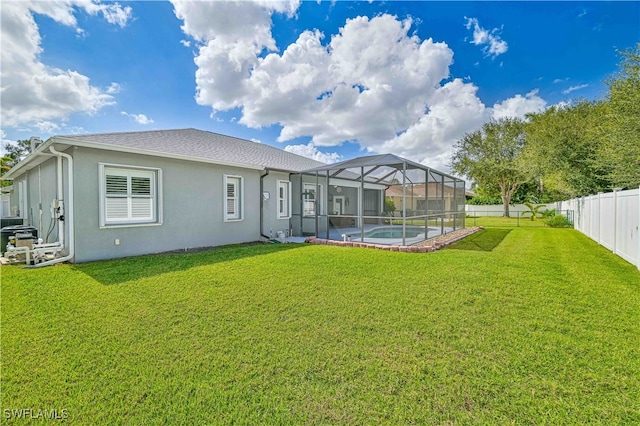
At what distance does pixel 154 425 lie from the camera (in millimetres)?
2074

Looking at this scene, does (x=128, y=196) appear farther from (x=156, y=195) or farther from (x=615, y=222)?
(x=615, y=222)

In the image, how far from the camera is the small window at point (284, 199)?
1226cm

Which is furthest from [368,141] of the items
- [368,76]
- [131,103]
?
[131,103]

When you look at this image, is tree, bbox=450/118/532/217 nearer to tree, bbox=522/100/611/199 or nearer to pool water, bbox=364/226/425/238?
tree, bbox=522/100/611/199

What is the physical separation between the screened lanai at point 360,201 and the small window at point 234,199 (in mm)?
2670

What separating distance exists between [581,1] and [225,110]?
15.7 m

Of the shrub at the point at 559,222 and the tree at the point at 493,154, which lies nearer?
the shrub at the point at 559,222

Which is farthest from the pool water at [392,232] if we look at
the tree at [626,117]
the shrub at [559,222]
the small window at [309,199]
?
the shrub at [559,222]

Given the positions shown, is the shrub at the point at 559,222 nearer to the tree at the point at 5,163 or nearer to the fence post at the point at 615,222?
the fence post at the point at 615,222

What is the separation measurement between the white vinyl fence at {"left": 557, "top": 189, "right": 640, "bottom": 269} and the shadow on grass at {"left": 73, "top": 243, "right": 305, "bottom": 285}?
9.06m

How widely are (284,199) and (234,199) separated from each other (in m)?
2.49

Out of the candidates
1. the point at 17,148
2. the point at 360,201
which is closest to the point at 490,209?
the point at 360,201

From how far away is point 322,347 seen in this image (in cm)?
315

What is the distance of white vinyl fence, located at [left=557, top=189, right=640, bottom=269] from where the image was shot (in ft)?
23.0
